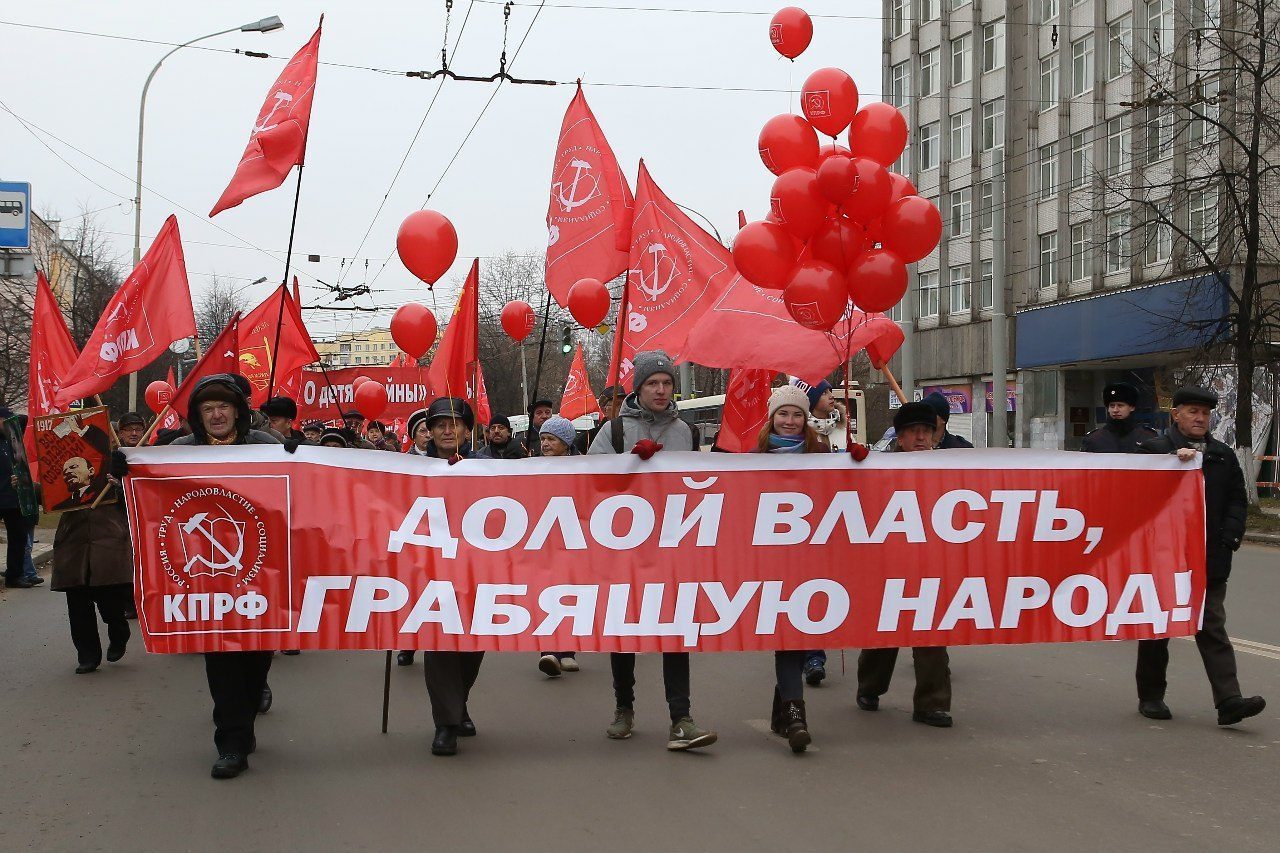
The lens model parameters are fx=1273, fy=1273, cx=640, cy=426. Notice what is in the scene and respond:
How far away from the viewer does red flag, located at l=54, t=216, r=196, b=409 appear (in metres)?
8.98

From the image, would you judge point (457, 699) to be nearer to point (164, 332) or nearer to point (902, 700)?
point (902, 700)

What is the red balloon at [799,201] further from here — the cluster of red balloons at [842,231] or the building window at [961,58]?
the building window at [961,58]

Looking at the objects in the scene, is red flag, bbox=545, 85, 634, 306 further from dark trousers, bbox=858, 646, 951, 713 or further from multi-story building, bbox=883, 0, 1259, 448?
multi-story building, bbox=883, 0, 1259, 448

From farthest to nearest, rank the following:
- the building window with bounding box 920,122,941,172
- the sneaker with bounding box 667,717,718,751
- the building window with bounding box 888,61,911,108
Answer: the building window with bounding box 888,61,911,108
the building window with bounding box 920,122,941,172
the sneaker with bounding box 667,717,718,751

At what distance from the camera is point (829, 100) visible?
24.4 feet

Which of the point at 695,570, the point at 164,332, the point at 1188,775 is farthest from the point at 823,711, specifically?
the point at 164,332

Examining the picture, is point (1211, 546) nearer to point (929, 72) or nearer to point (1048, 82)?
point (1048, 82)

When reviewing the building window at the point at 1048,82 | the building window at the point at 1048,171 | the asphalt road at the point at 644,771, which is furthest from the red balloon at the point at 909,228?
the building window at the point at 1048,82

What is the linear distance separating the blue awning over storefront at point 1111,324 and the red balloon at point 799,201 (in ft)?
72.1

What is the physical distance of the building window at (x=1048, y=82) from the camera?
3975 centimetres

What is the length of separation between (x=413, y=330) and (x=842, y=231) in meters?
4.76

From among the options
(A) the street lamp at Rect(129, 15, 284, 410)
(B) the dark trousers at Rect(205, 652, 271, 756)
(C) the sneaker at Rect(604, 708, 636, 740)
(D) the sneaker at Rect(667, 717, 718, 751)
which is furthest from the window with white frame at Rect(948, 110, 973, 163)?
(B) the dark trousers at Rect(205, 652, 271, 756)

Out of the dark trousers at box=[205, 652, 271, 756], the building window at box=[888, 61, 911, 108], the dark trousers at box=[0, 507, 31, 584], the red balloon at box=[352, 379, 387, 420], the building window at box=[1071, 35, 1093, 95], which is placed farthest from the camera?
the building window at box=[888, 61, 911, 108]

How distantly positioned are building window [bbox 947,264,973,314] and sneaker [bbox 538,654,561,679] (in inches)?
1476
